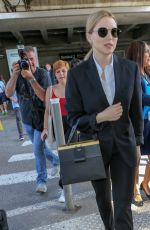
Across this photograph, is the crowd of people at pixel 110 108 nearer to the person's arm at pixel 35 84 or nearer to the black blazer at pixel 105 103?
the black blazer at pixel 105 103

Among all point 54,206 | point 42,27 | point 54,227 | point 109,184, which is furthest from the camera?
point 42,27

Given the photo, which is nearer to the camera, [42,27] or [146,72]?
[146,72]

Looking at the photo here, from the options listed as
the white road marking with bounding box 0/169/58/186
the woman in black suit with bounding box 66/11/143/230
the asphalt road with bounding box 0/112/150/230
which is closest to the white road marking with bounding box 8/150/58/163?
the asphalt road with bounding box 0/112/150/230

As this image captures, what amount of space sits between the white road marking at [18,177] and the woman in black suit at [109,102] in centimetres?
281

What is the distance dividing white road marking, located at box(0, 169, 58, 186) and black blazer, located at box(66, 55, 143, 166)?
291 centimetres

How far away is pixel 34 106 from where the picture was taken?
3.99m

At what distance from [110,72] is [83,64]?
21 centimetres

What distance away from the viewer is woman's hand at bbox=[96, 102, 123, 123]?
209cm

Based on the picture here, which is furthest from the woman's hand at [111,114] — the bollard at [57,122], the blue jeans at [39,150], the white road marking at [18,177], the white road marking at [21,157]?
the white road marking at [21,157]

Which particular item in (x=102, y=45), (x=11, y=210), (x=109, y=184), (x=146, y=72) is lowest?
(x=11, y=210)

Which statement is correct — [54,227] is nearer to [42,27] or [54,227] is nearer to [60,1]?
[60,1]

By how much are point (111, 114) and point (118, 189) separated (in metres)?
0.66

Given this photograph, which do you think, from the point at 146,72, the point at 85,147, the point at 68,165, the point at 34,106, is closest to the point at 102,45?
the point at 85,147

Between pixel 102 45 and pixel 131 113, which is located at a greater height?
pixel 102 45
